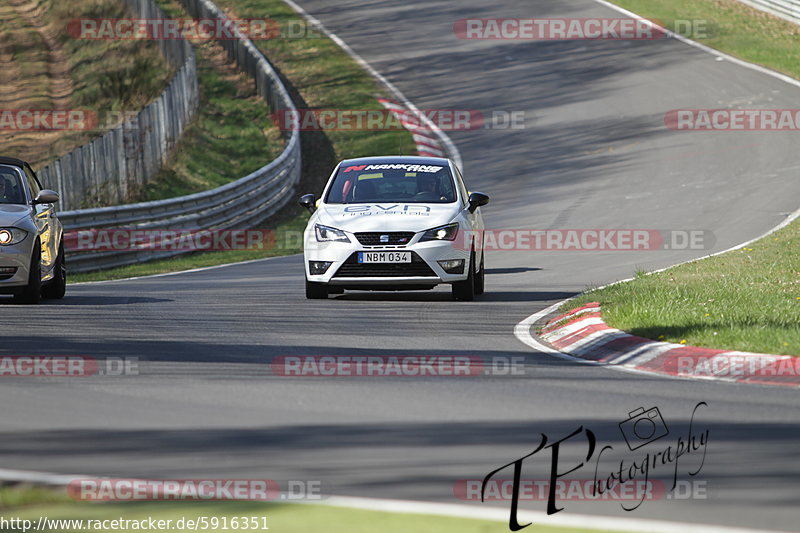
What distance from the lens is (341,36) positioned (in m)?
47.2

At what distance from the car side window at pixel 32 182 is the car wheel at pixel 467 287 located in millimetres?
5007

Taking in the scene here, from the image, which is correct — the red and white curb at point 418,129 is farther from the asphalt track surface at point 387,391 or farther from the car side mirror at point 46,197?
the car side mirror at point 46,197

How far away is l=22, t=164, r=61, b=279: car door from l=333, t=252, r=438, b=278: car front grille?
130 inches

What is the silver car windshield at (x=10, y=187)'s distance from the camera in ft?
50.9

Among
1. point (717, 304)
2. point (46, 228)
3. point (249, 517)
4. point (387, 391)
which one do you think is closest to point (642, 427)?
point (387, 391)

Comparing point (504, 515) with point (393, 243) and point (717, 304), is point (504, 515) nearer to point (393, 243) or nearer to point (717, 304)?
point (717, 304)

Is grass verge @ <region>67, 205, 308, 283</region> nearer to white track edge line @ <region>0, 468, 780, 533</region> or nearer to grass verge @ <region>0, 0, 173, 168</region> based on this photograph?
grass verge @ <region>0, 0, 173, 168</region>

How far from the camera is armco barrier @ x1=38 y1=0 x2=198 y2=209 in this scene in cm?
2361

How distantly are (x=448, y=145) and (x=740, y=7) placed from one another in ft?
57.5

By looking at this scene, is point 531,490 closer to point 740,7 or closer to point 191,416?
point 191,416

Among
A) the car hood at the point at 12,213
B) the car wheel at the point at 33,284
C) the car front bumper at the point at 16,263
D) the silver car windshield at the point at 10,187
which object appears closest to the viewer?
the car front bumper at the point at 16,263


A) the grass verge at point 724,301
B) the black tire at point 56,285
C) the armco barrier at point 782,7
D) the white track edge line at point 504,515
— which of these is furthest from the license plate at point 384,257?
the armco barrier at point 782,7

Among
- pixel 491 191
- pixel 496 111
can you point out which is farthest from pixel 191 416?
pixel 496 111

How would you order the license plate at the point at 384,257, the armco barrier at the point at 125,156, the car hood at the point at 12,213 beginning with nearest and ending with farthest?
the car hood at the point at 12,213, the license plate at the point at 384,257, the armco barrier at the point at 125,156
